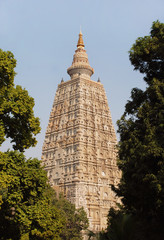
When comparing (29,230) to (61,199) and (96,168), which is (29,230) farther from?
(96,168)

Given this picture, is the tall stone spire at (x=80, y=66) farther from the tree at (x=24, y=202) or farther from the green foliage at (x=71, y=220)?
the tree at (x=24, y=202)

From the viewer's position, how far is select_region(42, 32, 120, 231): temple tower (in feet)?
168

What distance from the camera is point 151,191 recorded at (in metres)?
15.4

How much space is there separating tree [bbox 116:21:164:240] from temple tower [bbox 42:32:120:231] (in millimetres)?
30910

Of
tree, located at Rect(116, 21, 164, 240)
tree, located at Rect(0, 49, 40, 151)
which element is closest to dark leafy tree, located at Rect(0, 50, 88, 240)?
tree, located at Rect(0, 49, 40, 151)

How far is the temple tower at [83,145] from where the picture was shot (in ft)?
168

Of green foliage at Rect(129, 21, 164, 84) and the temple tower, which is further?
the temple tower

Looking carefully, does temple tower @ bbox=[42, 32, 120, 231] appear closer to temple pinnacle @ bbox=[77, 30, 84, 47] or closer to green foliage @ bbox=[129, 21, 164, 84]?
temple pinnacle @ bbox=[77, 30, 84, 47]

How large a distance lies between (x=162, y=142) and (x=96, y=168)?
1575 inches

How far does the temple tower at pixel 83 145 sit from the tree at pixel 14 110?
3214 centimetres

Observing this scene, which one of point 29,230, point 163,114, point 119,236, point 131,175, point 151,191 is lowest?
point 119,236

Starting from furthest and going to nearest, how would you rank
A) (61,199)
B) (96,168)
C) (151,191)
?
(96,168) < (61,199) < (151,191)

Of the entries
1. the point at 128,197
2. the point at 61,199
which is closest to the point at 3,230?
the point at 128,197

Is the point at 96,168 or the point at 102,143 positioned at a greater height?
the point at 102,143
